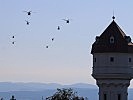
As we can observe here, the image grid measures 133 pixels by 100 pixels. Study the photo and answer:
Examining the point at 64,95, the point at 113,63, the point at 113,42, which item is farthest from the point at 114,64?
the point at 64,95

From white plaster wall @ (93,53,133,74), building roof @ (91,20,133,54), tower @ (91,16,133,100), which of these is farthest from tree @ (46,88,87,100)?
white plaster wall @ (93,53,133,74)

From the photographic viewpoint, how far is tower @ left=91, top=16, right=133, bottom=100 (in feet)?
201

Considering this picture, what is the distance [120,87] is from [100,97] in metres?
2.76

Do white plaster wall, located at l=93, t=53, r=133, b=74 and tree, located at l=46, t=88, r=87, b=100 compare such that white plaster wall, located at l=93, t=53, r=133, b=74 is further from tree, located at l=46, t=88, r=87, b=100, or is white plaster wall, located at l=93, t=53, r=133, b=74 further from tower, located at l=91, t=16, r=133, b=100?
tree, located at l=46, t=88, r=87, b=100

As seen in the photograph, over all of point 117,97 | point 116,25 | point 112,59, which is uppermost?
point 116,25

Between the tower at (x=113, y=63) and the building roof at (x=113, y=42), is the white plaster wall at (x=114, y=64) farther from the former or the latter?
the building roof at (x=113, y=42)

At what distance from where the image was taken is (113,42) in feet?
208

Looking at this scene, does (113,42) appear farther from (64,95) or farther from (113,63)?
(64,95)

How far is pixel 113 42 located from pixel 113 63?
2754 mm

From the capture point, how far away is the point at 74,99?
267 ft

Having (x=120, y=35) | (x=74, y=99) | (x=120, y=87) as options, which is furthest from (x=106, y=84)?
(x=74, y=99)

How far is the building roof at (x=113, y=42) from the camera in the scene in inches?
2454

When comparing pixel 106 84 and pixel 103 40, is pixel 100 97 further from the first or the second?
pixel 103 40

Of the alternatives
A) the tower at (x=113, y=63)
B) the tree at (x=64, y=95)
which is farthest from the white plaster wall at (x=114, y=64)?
the tree at (x=64, y=95)
